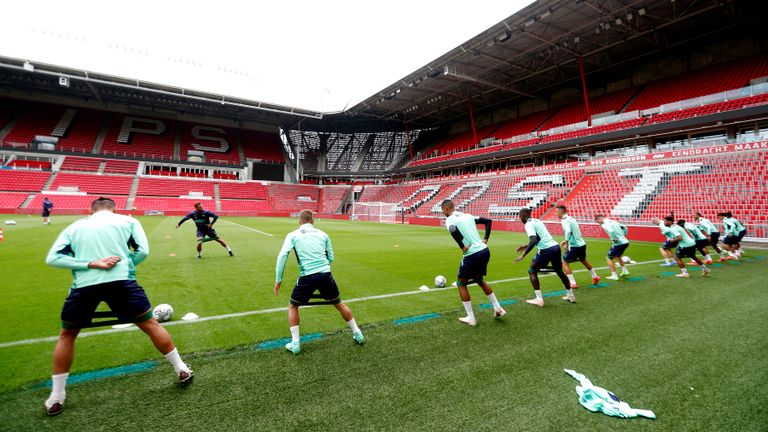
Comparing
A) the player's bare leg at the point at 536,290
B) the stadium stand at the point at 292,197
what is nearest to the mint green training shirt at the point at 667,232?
the player's bare leg at the point at 536,290

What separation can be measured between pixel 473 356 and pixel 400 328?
4.15 feet

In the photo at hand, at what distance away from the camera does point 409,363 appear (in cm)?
382

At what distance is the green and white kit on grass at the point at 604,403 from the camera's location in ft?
9.39

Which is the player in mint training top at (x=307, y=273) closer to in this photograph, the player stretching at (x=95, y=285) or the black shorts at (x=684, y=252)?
the player stretching at (x=95, y=285)

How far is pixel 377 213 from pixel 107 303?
139 feet

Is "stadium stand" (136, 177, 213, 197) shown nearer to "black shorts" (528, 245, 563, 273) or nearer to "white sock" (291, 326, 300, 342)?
"white sock" (291, 326, 300, 342)

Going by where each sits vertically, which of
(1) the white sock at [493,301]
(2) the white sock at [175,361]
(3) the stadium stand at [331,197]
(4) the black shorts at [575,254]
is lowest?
(1) the white sock at [493,301]

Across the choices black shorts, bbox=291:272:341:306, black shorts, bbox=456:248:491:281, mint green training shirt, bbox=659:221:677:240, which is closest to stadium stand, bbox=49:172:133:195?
black shorts, bbox=291:272:341:306

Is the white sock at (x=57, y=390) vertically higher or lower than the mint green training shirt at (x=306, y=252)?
lower

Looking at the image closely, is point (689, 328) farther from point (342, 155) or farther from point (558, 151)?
point (342, 155)

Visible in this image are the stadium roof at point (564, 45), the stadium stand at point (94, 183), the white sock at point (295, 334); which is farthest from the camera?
the stadium stand at point (94, 183)

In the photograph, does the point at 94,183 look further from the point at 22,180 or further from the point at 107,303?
the point at 107,303

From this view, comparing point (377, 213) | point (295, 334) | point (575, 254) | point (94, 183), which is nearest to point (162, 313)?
point (295, 334)

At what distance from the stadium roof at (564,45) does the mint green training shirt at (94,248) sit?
27.0m
